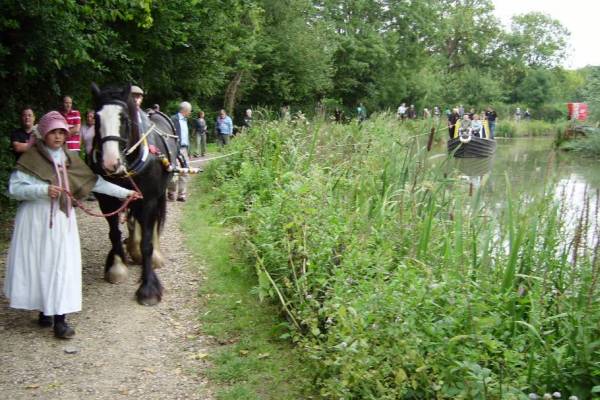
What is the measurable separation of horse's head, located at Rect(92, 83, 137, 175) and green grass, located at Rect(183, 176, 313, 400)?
72.5 inches

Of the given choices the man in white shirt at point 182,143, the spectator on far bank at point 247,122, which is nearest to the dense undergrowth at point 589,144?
the spectator on far bank at point 247,122

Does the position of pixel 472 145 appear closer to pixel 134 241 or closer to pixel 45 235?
pixel 134 241

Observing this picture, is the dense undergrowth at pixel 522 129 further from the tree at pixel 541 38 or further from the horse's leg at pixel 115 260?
the horse's leg at pixel 115 260

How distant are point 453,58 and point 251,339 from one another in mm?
67964

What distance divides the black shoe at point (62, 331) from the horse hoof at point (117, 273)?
1433mm

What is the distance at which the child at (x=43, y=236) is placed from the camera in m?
5.25

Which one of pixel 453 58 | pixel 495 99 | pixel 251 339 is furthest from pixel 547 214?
pixel 453 58

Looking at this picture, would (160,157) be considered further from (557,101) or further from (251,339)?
(557,101)

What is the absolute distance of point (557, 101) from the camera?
67.1 metres

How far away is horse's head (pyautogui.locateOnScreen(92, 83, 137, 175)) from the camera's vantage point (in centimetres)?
559

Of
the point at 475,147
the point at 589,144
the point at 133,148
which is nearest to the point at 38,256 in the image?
the point at 133,148

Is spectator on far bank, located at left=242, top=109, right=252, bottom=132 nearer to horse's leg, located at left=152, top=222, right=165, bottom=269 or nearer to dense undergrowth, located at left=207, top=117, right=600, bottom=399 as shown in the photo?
horse's leg, located at left=152, top=222, right=165, bottom=269

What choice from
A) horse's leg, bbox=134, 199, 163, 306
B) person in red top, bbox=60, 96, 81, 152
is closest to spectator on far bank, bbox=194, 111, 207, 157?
person in red top, bbox=60, 96, 81, 152

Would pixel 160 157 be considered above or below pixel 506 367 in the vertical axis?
above
